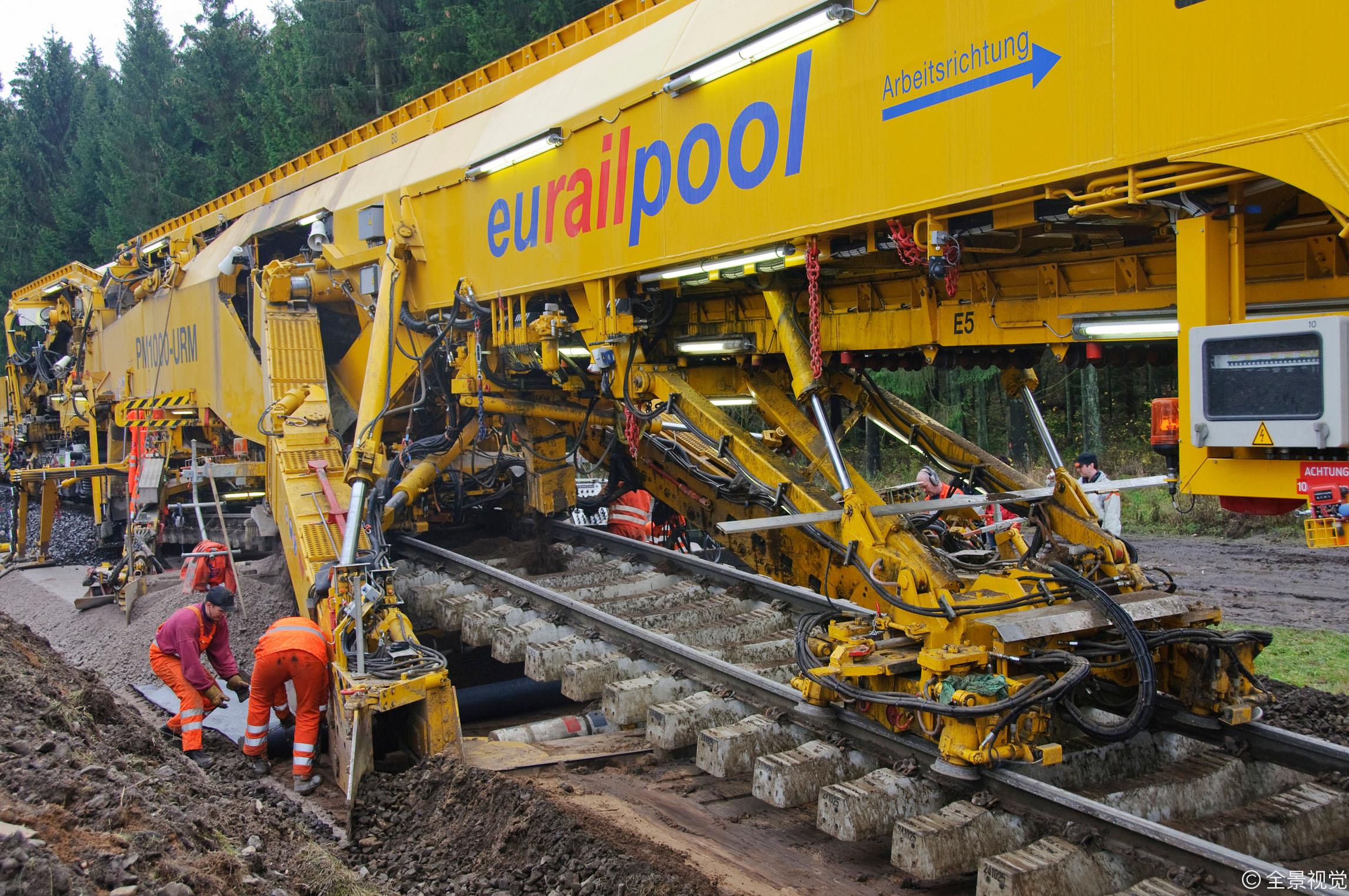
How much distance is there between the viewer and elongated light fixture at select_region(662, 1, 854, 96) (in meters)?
4.80

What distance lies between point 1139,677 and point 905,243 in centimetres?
216

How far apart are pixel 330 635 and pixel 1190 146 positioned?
5648mm

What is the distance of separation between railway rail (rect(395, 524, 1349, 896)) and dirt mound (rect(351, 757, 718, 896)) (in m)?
0.76

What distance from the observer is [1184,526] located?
48.0 ft

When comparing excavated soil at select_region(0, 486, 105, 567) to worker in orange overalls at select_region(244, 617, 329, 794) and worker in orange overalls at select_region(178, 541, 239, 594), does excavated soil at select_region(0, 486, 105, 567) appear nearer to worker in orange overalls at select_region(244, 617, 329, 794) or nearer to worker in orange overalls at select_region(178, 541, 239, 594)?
worker in orange overalls at select_region(178, 541, 239, 594)


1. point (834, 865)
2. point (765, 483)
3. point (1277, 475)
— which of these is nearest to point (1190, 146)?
point (1277, 475)

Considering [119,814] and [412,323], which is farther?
[412,323]

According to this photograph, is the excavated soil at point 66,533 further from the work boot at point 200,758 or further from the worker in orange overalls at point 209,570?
the work boot at point 200,758

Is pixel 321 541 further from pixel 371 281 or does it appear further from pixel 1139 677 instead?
pixel 1139 677

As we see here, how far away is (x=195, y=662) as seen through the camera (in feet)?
23.3

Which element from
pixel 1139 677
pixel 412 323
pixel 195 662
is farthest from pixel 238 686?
pixel 1139 677

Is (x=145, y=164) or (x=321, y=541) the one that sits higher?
(x=145, y=164)

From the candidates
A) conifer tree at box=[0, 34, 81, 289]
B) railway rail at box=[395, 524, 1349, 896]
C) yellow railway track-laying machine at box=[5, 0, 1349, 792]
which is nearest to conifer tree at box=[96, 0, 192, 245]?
conifer tree at box=[0, 34, 81, 289]

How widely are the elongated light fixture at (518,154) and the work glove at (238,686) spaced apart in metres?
4.10
